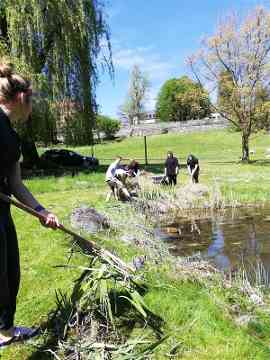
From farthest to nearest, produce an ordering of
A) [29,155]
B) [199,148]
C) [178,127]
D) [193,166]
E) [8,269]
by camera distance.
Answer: [178,127] < [199,148] < [29,155] < [193,166] < [8,269]

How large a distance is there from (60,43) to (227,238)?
1326cm

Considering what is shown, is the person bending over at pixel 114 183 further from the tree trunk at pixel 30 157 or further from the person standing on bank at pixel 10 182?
the person standing on bank at pixel 10 182

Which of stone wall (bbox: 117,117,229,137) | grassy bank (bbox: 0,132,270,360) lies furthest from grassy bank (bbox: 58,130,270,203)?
grassy bank (bbox: 0,132,270,360)

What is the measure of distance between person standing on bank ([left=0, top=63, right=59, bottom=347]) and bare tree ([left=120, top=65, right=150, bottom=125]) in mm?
94722

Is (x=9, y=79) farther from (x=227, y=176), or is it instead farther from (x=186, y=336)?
(x=227, y=176)

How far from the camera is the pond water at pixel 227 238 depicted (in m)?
10.3

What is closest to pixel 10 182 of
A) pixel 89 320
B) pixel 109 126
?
pixel 89 320

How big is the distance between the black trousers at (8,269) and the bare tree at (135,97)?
9479 cm

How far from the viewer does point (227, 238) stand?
12.7 meters

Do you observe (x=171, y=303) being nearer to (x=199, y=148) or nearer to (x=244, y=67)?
(x=244, y=67)

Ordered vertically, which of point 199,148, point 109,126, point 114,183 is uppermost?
point 109,126

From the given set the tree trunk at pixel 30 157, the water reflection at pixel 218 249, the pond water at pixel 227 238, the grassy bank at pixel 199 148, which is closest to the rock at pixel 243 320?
the pond water at pixel 227 238

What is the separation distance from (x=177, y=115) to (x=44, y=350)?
91873 mm

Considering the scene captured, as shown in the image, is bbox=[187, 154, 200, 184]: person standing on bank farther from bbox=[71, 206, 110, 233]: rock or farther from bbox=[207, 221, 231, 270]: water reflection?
bbox=[71, 206, 110, 233]: rock
